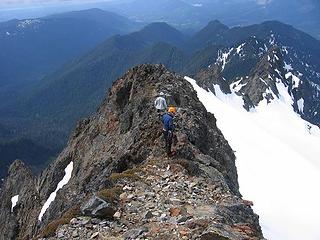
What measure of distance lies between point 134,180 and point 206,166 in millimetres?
6680

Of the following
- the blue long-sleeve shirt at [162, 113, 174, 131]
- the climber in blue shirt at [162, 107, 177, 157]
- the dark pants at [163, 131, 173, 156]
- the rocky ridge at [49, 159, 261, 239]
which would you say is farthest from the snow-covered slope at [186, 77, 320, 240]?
the rocky ridge at [49, 159, 261, 239]

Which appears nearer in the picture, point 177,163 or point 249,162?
point 177,163

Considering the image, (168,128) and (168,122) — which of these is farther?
(168,128)

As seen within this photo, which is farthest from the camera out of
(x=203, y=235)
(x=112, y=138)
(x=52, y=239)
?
(x=112, y=138)

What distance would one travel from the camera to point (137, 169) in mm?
29906

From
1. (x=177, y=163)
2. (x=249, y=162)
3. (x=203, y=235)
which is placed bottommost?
(x=249, y=162)

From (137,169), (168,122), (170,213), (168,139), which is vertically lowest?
(137,169)

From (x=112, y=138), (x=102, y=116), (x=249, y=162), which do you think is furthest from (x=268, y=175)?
(x=112, y=138)

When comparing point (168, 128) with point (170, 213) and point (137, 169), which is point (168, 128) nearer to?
point (137, 169)

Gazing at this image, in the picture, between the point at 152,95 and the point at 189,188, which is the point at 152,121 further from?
the point at 189,188

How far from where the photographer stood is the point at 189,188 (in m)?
26.4

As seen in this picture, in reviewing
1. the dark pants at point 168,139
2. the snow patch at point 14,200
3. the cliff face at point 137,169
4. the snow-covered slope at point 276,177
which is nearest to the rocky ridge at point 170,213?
the cliff face at point 137,169

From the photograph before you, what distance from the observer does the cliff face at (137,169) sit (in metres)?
23.1

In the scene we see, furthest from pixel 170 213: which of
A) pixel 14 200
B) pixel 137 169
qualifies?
pixel 14 200
